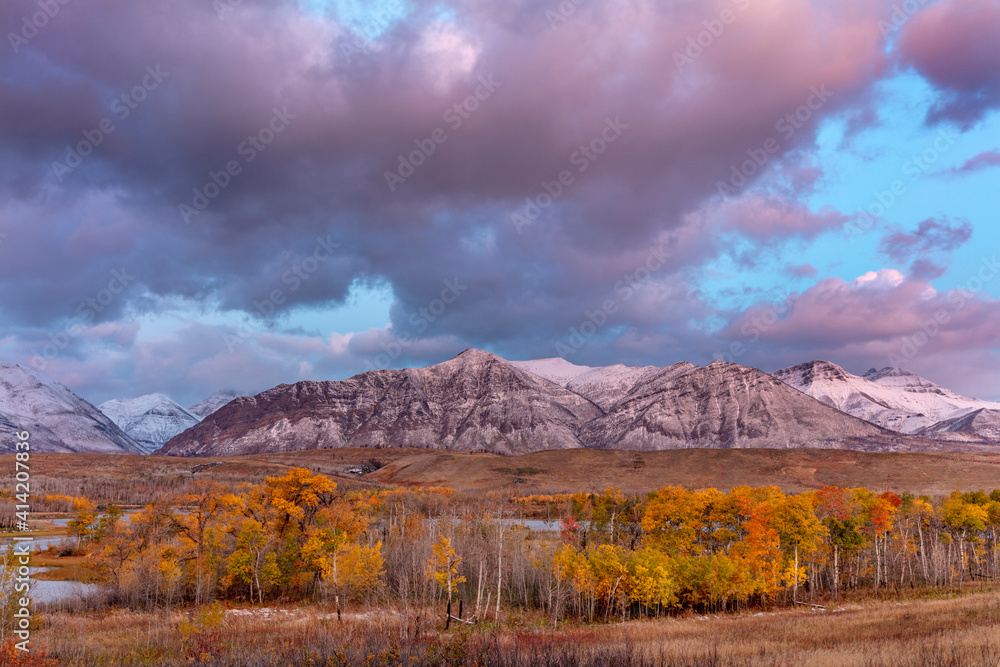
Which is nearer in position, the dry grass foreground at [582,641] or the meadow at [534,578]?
the dry grass foreground at [582,641]

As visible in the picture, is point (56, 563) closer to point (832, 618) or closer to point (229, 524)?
point (229, 524)

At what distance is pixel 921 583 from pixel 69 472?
215m

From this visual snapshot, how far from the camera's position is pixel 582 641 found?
2898 cm

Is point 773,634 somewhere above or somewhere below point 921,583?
above

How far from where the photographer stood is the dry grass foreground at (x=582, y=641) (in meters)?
20.0

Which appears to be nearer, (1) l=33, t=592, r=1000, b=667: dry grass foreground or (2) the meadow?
(1) l=33, t=592, r=1000, b=667: dry grass foreground

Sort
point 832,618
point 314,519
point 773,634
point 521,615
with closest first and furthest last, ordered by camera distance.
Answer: point 773,634, point 832,618, point 521,615, point 314,519

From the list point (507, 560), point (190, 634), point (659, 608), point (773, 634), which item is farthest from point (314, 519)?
point (773, 634)

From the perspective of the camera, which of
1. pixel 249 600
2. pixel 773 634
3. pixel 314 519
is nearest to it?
pixel 773 634

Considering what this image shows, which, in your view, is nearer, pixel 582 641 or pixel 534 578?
pixel 582 641

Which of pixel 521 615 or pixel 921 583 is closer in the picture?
pixel 521 615

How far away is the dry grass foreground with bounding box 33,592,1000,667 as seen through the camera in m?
20.0

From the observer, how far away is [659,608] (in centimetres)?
5238

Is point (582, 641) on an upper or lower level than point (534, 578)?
upper
